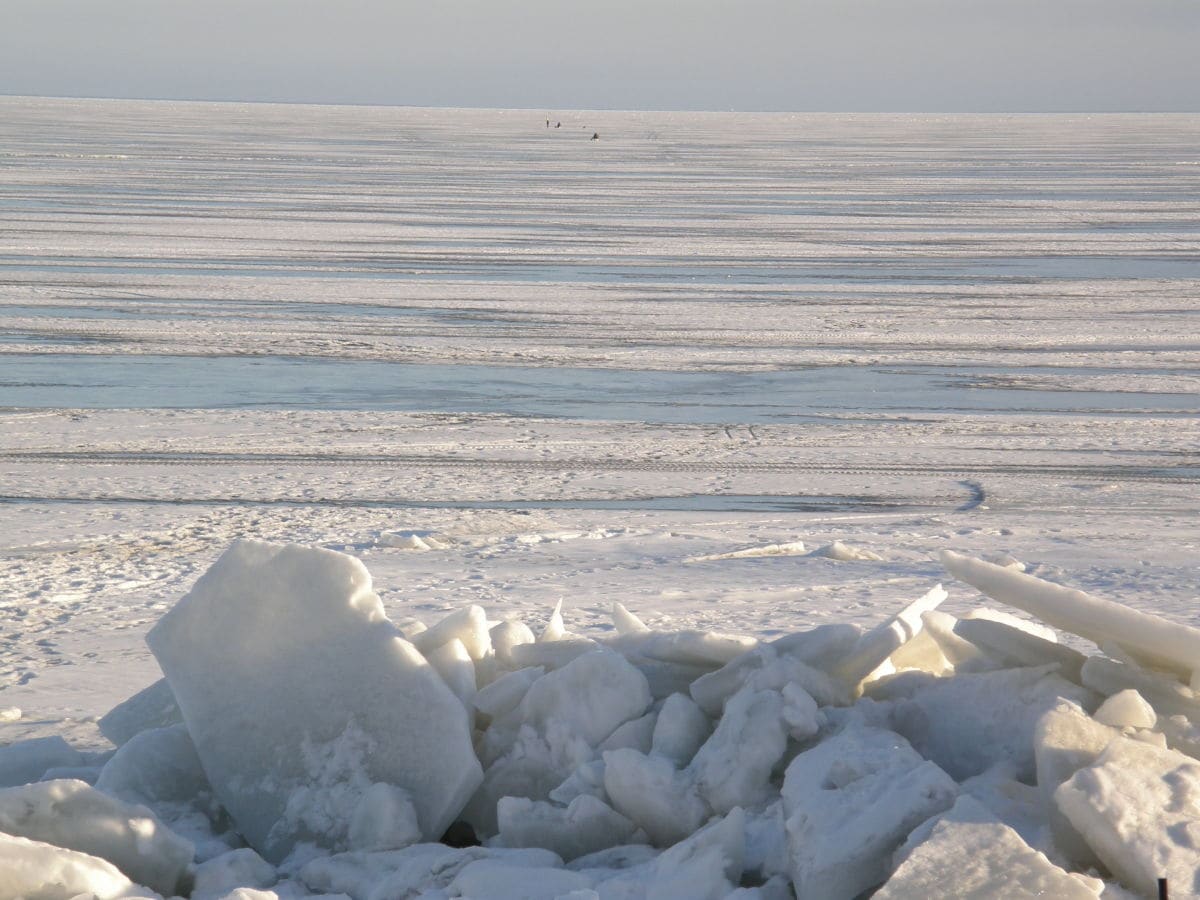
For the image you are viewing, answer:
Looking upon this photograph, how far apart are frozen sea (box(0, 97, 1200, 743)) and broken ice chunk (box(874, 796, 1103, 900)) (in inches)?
80.6

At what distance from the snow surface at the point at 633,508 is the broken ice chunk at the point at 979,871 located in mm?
11

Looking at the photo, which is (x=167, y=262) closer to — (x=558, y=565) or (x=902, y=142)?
(x=558, y=565)

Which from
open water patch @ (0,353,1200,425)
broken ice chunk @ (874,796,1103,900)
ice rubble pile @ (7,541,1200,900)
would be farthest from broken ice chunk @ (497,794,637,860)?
open water patch @ (0,353,1200,425)

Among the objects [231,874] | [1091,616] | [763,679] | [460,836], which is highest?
[1091,616]

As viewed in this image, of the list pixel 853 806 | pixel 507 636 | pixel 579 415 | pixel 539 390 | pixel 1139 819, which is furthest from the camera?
pixel 539 390

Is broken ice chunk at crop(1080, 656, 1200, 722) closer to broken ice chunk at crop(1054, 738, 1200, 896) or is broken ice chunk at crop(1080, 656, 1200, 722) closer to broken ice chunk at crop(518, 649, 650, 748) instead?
broken ice chunk at crop(1054, 738, 1200, 896)

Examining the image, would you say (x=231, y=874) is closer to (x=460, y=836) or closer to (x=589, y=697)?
(x=460, y=836)

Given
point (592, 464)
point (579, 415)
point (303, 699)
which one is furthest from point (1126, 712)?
point (579, 415)

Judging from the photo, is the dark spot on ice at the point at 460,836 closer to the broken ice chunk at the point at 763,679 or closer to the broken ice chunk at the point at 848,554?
the broken ice chunk at the point at 763,679

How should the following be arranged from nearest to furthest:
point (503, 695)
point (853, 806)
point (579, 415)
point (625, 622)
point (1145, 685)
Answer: point (853, 806) → point (1145, 685) → point (503, 695) → point (625, 622) → point (579, 415)

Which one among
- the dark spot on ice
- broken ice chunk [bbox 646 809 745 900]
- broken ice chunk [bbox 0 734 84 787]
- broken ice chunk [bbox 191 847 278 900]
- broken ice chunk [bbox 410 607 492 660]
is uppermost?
broken ice chunk [bbox 410 607 492 660]

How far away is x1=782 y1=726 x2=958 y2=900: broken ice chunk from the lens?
326cm

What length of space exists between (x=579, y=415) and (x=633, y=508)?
197cm

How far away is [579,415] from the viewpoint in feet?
29.0
